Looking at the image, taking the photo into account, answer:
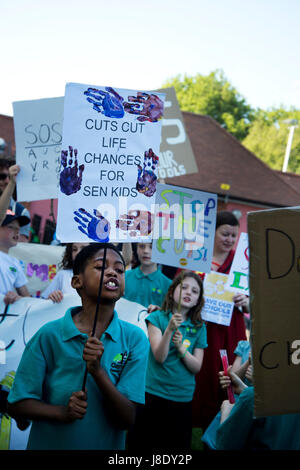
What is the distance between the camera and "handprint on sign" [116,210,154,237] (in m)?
2.22

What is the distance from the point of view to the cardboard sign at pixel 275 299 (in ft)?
5.31

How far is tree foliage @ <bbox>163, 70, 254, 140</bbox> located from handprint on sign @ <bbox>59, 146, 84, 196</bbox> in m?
43.4

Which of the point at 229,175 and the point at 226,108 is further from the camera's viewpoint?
the point at 226,108

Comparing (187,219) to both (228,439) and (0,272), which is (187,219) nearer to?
(0,272)

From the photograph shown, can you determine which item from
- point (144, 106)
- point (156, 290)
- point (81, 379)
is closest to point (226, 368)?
point (81, 379)

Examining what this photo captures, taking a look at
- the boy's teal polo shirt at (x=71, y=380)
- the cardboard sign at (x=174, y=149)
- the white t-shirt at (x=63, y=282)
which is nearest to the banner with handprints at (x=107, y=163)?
the boy's teal polo shirt at (x=71, y=380)

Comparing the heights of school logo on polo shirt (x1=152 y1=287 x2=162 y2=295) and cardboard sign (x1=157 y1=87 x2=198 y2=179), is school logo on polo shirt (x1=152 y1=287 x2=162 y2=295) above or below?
below

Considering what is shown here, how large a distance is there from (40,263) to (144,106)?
2.61 meters

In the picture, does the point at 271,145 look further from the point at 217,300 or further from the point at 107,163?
the point at 107,163

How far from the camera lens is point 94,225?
7.03 ft

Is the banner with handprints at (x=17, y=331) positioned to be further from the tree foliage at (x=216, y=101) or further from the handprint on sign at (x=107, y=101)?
the tree foliage at (x=216, y=101)

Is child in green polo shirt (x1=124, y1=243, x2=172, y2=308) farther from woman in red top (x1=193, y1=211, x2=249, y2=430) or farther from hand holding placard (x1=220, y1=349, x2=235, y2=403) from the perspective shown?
hand holding placard (x1=220, y1=349, x2=235, y2=403)

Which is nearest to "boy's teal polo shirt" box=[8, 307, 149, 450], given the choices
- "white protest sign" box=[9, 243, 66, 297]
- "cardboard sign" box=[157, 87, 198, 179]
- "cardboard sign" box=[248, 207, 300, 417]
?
"cardboard sign" box=[248, 207, 300, 417]

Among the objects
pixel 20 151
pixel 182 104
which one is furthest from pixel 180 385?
pixel 182 104
